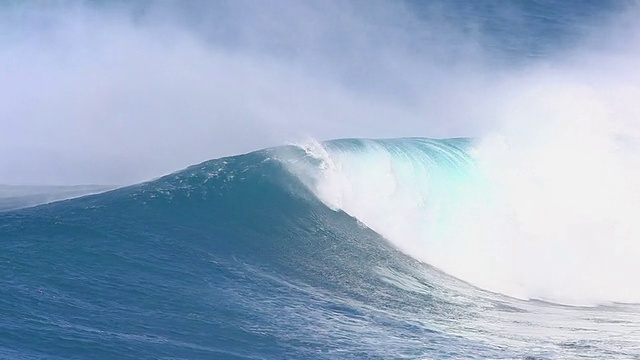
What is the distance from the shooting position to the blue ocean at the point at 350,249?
11586 millimetres

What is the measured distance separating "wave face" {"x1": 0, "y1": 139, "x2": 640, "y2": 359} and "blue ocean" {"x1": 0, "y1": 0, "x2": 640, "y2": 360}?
0.04m

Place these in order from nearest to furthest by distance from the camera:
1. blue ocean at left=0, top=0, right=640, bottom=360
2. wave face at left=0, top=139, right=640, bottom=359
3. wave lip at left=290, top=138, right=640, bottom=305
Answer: wave face at left=0, top=139, right=640, bottom=359 → blue ocean at left=0, top=0, right=640, bottom=360 → wave lip at left=290, top=138, right=640, bottom=305

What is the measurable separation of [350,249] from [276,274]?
2379 mm

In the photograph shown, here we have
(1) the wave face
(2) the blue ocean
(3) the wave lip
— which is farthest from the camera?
(3) the wave lip

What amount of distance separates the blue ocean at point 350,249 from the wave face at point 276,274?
0.04 metres

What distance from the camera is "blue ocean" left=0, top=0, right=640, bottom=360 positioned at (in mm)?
11586

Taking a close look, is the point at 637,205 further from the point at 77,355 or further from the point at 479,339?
the point at 77,355

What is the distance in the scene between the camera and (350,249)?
16344 mm

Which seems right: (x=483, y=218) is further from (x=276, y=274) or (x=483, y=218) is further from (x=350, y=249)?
(x=276, y=274)

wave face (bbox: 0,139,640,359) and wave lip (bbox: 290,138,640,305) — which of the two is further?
wave lip (bbox: 290,138,640,305)

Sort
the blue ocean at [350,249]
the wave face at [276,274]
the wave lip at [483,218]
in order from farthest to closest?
the wave lip at [483,218] → the blue ocean at [350,249] → the wave face at [276,274]

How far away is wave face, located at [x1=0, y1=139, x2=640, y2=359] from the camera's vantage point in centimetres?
1126

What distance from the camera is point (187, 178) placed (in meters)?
17.2

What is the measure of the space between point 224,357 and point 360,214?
759cm
